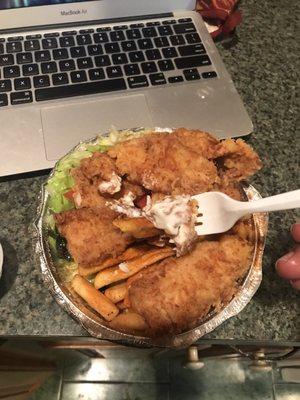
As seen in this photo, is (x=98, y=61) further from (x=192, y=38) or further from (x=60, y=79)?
(x=192, y=38)

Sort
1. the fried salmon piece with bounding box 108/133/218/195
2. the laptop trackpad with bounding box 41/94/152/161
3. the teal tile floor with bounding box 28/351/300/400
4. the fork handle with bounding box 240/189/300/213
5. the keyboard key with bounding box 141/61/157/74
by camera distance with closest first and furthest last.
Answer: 1. the fork handle with bounding box 240/189/300/213
2. the fried salmon piece with bounding box 108/133/218/195
3. the laptop trackpad with bounding box 41/94/152/161
4. the keyboard key with bounding box 141/61/157/74
5. the teal tile floor with bounding box 28/351/300/400

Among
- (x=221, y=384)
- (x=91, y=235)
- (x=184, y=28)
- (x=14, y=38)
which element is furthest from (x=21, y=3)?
(x=221, y=384)

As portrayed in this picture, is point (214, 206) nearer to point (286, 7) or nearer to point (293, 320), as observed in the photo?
point (293, 320)

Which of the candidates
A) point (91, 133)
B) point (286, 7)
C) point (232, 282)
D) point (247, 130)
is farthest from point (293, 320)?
point (286, 7)

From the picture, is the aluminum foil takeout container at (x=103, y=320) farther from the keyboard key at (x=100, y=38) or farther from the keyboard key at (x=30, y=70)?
the keyboard key at (x=100, y=38)

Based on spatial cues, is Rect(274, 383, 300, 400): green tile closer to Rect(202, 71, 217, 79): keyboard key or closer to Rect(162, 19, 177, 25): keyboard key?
Rect(202, 71, 217, 79): keyboard key

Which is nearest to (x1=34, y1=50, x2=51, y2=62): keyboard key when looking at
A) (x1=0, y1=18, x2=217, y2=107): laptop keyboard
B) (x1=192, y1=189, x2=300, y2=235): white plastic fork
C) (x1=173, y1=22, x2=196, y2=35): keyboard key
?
(x1=0, y1=18, x2=217, y2=107): laptop keyboard
